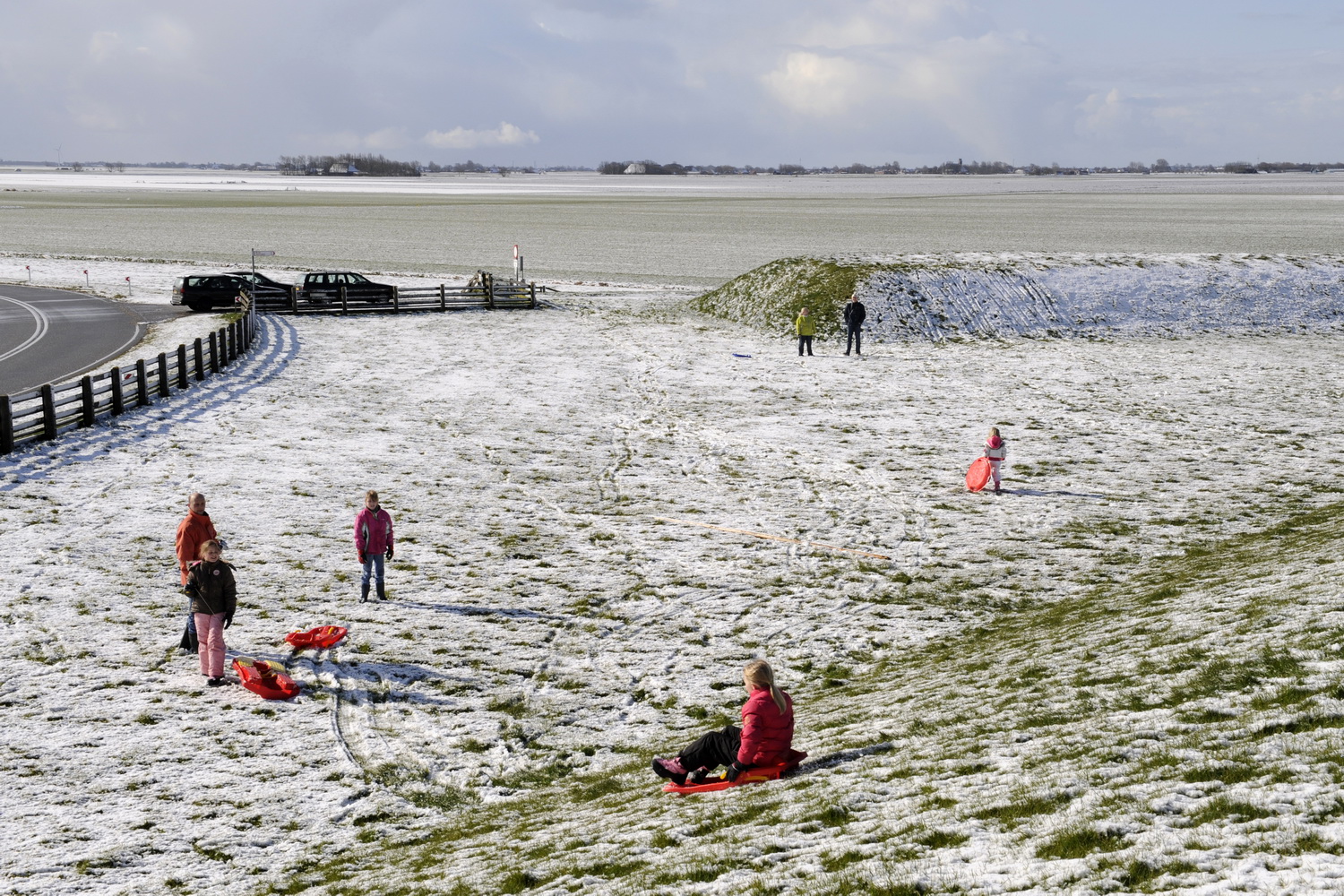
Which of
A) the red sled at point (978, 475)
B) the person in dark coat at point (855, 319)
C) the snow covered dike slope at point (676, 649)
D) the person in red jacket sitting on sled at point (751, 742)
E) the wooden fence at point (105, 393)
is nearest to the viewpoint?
the snow covered dike slope at point (676, 649)

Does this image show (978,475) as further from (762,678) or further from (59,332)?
(59,332)

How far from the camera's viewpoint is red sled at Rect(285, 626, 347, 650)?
Answer: 12062 mm

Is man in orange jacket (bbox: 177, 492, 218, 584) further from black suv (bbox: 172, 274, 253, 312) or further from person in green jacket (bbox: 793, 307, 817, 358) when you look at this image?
black suv (bbox: 172, 274, 253, 312)

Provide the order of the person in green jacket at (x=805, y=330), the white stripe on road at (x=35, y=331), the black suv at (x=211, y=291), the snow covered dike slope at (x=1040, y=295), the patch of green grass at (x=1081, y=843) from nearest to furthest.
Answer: the patch of green grass at (x=1081, y=843) → the white stripe on road at (x=35, y=331) → the person in green jacket at (x=805, y=330) → the snow covered dike slope at (x=1040, y=295) → the black suv at (x=211, y=291)

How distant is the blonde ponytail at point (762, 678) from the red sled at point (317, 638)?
5.72 meters

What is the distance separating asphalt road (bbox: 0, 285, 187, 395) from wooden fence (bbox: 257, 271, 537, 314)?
4.18 m

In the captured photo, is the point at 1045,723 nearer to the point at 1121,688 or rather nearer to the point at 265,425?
the point at 1121,688

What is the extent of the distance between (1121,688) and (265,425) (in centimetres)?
1850

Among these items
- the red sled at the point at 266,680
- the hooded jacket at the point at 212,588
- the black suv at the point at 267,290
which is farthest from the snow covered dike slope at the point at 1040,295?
the hooded jacket at the point at 212,588

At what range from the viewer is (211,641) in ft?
36.6

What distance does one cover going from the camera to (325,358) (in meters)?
31.5

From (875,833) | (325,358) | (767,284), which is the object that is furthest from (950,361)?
(875,833)

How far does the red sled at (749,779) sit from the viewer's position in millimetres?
8641

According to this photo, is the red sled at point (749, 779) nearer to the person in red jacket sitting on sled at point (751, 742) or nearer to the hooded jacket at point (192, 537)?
the person in red jacket sitting on sled at point (751, 742)
